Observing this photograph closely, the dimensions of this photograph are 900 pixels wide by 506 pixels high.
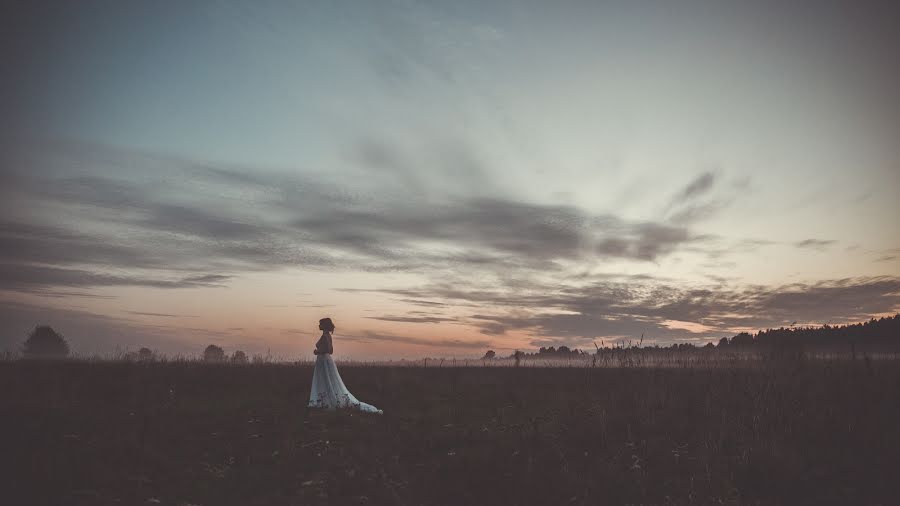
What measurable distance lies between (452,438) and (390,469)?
280 cm

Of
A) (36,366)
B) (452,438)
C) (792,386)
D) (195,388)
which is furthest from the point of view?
(36,366)

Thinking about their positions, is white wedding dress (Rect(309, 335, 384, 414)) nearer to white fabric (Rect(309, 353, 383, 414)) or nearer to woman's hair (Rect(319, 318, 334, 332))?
white fabric (Rect(309, 353, 383, 414))

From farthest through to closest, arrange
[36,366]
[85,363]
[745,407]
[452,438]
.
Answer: [85,363] → [36,366] → [745,407] → [452,438]

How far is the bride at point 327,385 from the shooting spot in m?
19.9

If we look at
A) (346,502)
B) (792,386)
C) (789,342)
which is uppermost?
(789,342)

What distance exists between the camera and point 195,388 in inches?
888

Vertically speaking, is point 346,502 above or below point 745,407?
below

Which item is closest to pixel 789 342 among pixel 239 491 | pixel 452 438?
pixel 452 438

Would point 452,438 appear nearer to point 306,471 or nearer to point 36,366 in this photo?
point 306,471

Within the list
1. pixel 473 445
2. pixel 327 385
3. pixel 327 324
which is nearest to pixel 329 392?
pixel 327 385

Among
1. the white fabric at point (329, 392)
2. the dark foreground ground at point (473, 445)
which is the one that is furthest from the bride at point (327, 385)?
the dark foreground ground at point (473, 445)

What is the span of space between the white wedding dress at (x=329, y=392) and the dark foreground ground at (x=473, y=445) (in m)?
0.89

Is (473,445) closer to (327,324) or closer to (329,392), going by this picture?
(329,392)

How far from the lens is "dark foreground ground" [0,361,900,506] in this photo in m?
11.5
